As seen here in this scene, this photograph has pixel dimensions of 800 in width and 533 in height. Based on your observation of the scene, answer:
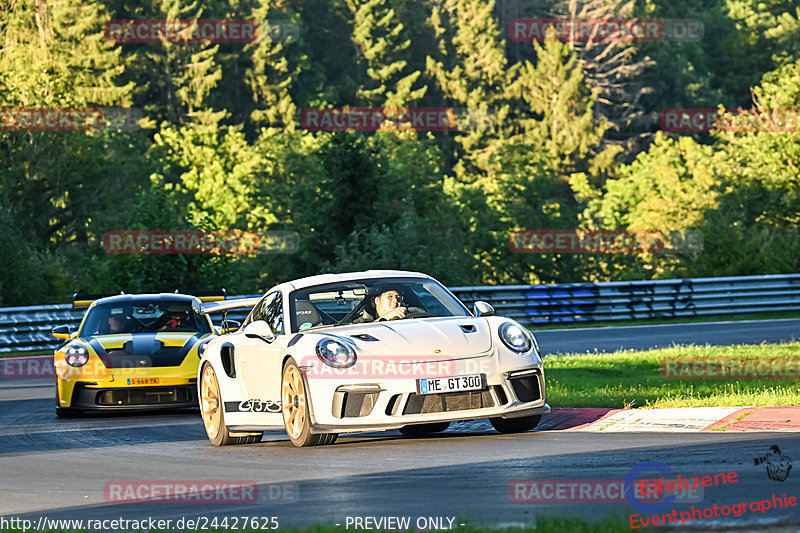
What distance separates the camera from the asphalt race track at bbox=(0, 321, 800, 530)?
7879mm

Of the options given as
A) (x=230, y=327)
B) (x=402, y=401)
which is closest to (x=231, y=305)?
(x=230, y=327)

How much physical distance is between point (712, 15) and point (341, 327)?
335 feet

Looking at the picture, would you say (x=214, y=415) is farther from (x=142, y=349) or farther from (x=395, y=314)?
(x=142, y=349)

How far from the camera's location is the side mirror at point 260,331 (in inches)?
476

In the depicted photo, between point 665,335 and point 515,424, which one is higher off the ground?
point 515,424

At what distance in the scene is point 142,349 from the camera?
53.4 feet

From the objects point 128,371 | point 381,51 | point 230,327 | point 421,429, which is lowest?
point 381,51

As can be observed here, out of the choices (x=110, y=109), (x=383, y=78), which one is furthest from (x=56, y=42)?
(x=383, y=78)

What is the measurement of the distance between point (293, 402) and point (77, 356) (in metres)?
5.47

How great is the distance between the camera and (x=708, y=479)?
838 centimetres

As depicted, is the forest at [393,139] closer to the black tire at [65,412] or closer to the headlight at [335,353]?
the black tire at [65,412]

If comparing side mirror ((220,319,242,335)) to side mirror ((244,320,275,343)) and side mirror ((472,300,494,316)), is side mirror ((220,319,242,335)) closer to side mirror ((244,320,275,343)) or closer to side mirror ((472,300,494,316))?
side mirror ((244,320,275,343))

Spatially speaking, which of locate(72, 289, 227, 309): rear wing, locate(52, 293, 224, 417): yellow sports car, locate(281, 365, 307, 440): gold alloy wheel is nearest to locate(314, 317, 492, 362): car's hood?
locate(281, 365, 307, 440): gold alloy wheel

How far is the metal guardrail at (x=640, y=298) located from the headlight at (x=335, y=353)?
20867mm
